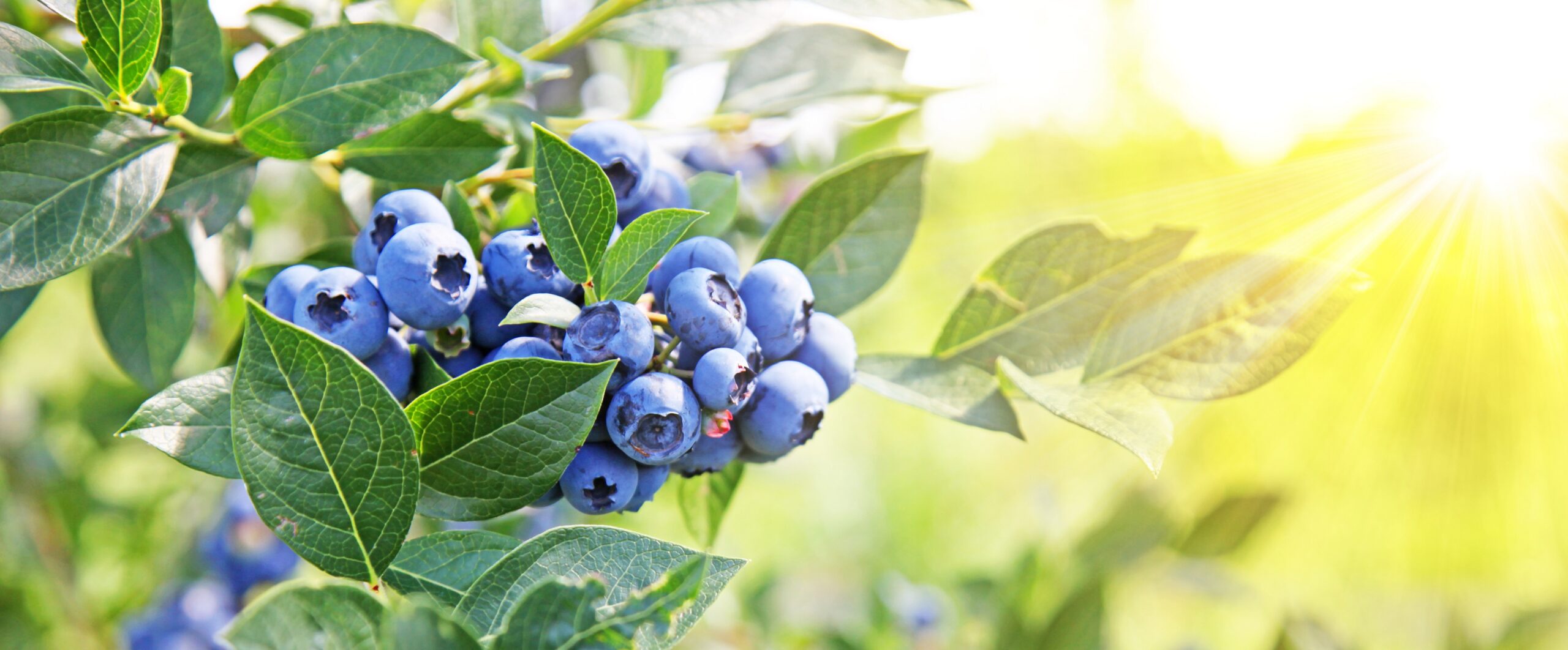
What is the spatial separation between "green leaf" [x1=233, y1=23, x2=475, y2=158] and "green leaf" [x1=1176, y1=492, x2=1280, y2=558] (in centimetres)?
148

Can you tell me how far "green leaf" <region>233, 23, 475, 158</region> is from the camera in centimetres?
69

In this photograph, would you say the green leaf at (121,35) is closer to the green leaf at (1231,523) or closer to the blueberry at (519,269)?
the blueberry at (519,269)

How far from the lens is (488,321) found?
70 centimetres

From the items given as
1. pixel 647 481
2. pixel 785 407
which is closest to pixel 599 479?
pixel 647 481

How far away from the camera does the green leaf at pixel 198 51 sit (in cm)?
76

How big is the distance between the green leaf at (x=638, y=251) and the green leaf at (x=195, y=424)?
25 cm

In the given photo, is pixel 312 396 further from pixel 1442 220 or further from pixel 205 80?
pixel 1442 220

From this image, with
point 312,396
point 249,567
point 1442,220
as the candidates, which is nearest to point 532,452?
point 312,396

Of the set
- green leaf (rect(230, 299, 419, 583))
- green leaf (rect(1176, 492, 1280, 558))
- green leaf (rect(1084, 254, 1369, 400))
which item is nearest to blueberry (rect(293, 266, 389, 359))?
green leaf (rect(230, 299, 419, 583))

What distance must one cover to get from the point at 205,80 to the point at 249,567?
1077 mm

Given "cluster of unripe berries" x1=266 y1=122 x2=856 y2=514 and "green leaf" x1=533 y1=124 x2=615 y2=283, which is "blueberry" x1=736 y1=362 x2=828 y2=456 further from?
"green leaf" x1=533 y1=124 x2=615 y2=283

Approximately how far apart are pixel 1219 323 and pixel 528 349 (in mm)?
583

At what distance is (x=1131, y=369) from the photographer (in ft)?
2.57

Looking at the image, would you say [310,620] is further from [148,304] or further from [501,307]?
[148,304]
